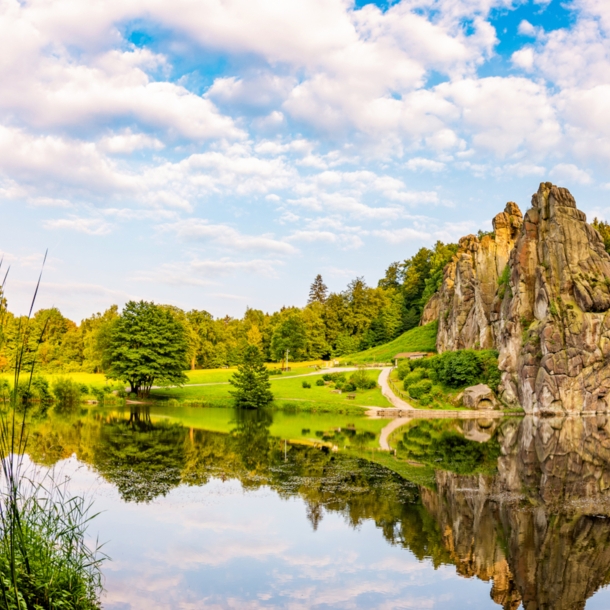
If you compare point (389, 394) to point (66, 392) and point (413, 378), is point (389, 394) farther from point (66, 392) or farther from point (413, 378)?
point (66, 392)

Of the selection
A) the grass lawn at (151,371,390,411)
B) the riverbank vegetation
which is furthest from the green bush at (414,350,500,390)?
the grass lawn at (151,371,390,411)

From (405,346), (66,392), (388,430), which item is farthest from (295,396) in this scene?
(405,346)

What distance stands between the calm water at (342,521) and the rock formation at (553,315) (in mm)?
22274

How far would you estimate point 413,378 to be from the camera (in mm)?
70812

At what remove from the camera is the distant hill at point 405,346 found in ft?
330

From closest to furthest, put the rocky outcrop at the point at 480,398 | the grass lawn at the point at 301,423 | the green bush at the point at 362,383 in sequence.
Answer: the grass lawn at the point at 301,423
the rocky outcrop at the point at 480,398
the green bush at the point at 362,383

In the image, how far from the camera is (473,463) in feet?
105

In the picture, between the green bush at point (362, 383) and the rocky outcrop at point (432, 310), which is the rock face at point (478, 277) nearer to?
the rocky outcrop at point (432, 310)

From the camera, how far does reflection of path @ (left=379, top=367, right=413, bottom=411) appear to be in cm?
6223

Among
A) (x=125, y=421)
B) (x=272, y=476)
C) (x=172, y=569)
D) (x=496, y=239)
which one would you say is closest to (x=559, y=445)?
(x=272, y=476)

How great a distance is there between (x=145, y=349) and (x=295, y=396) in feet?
58.8

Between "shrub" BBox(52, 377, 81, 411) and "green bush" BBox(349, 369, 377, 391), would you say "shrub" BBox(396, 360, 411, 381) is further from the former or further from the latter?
"shrub" BBox(52, 377, 81, 411)

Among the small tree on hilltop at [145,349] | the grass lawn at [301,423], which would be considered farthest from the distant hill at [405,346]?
the grass lawn at [301,423]

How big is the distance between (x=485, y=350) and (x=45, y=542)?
219ft
